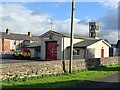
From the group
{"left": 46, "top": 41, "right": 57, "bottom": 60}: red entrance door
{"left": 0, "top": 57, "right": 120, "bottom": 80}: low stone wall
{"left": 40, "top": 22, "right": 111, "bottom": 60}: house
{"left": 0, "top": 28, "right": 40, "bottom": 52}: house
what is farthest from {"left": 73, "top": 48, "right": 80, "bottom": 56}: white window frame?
{"left": 0, "top": 28, "right": 40, "bottom": 52}: house

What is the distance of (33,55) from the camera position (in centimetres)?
4909

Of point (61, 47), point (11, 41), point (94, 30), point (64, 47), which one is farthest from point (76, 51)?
point (11, 41)

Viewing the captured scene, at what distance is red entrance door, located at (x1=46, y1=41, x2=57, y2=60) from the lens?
136 feet

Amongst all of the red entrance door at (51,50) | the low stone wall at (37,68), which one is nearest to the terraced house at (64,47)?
the red entrance door at (51,50)

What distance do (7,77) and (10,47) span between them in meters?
66.5

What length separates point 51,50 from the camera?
4209 cm

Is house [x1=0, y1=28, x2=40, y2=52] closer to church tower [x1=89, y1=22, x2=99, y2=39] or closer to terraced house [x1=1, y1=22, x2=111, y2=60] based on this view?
church tower [x1=89, y1=22, x2=99, y2=39]

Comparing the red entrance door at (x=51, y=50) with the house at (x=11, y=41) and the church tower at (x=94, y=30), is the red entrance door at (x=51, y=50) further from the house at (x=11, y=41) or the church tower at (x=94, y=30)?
the house at (x=11, y=41)

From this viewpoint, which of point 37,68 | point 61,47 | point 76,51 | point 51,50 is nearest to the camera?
point 37,68

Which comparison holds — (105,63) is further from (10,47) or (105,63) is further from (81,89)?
(10,47)

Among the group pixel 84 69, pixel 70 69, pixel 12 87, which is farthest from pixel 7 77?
pixel 84 69

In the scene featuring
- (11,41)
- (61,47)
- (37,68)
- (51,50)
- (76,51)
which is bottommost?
(37,68)

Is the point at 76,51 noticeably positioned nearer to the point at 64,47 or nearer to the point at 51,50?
the point at 64,47

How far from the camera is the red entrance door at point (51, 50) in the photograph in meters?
41.4
